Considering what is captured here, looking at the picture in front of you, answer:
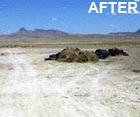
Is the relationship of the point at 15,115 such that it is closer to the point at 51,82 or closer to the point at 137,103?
the point at 137,103

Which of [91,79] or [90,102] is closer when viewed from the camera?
[90,102]

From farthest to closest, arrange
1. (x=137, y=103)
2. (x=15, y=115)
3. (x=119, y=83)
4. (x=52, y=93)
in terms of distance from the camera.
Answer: (x=119, y=83)
(x=52, y=93)
(x=137, y=103)
(x=15, y=115)

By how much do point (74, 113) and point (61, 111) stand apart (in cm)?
46

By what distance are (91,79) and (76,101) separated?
6362mm

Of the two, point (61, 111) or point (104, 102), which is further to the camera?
point (104, 102)

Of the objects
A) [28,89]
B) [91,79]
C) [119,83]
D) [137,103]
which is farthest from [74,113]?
[91,79]

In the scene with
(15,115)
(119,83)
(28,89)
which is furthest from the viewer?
(119,83)

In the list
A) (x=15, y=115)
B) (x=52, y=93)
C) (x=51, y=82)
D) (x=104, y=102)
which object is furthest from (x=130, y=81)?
(x=15, y=115)

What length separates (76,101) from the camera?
12211 mm

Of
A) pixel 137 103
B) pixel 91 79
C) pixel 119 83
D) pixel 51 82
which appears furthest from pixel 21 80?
pixel 137 103

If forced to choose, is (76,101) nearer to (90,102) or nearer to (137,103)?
(90,102)

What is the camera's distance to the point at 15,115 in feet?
33.2

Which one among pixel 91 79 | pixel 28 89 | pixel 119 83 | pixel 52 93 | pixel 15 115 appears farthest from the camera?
pixel 91 79

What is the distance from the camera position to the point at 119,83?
1694 centimetres
